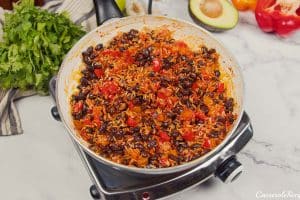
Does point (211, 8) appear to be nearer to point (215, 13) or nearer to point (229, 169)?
point (215, 13)

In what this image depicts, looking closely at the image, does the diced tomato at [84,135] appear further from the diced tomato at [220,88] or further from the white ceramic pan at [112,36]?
the diced tomato at [220,88]

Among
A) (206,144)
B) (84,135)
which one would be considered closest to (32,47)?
(84,135)

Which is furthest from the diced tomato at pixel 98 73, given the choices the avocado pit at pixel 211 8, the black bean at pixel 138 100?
the avocado pit at pixel 211 8

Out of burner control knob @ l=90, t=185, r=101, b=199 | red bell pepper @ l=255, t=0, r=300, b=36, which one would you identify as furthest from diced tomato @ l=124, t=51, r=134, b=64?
red bell pepper @ l=255, t=0, r=300, b=36

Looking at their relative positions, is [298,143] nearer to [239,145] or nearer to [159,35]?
[239,145]

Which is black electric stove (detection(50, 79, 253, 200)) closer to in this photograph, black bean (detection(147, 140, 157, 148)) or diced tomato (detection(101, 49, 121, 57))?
black bean (detection(147, 140, 157, 148))

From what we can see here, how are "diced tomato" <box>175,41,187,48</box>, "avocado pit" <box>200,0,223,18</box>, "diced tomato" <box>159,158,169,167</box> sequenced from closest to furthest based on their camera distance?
"diced tomato" <box>159,158,169,167</box>
"diced tomato" <box>175,41,187,48</box>
"avocado pit" <box>200,0,223,18</box>
